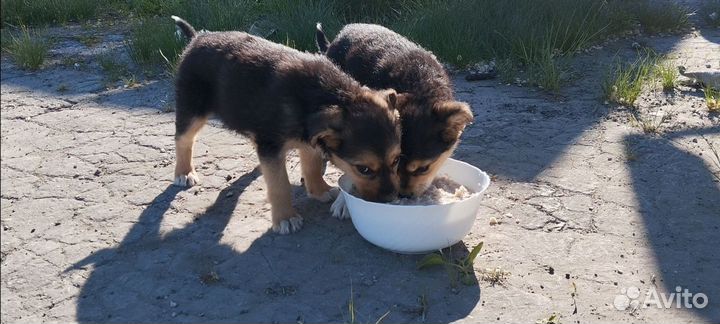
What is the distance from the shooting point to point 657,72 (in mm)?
6820

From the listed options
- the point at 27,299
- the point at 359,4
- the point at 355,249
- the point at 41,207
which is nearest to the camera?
the point at 27,299

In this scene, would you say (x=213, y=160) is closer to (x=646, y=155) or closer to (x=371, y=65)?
(x=371, y=65)

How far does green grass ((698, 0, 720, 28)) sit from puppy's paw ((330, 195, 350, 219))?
6.92 m

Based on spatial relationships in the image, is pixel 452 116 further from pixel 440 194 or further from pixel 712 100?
pixel 712 100

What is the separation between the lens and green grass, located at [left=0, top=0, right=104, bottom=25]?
284 inches

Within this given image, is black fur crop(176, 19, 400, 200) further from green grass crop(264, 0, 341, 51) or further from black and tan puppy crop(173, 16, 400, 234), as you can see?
green grass crop(264, 0, 341, 51)

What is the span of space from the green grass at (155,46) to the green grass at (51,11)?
103 cm

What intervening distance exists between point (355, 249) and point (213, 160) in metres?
1.81

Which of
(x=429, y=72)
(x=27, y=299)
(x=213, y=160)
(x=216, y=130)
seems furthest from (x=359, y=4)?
(x=27, y=299)

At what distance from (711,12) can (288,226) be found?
25.2ft

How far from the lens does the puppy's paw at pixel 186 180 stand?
5.16 metres

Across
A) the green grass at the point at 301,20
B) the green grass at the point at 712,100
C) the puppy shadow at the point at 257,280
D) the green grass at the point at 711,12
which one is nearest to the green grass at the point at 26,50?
the green grass at the point at 301,20

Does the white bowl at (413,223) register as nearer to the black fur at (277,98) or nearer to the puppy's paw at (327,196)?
the black fur at (277,98)

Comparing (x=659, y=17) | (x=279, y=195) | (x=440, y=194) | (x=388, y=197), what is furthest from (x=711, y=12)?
(x=279, y=195)
